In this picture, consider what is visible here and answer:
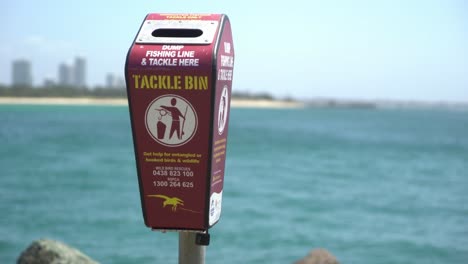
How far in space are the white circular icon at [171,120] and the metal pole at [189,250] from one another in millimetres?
457

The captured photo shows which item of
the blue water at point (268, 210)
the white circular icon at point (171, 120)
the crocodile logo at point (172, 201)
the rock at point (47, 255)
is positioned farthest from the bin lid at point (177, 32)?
the blue water at point (268, 210)

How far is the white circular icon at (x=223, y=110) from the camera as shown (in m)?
3.37

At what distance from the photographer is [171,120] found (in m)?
3.30

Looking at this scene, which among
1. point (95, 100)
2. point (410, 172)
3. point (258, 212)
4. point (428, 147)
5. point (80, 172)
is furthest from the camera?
point (95, 100)

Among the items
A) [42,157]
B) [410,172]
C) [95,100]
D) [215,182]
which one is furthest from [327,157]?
[95,100]

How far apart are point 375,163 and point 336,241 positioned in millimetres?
22343

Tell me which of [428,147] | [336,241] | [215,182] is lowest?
[428,147]

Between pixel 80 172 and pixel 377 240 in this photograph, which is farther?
pixel 80 172

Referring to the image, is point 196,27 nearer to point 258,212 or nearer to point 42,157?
point 258,212

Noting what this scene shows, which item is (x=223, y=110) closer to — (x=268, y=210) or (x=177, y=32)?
(x=177, y=32)

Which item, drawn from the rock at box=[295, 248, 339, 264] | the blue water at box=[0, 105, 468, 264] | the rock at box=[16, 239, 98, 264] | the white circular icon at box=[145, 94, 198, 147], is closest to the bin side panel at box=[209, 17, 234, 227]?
the white circular icon at box=[145, 94, 198, 147]

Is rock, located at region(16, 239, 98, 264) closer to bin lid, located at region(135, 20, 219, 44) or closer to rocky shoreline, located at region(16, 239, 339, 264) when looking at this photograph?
rocky shoreline, located at region(16, 239, 339, 264)

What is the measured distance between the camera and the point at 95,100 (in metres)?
172

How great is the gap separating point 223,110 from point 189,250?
0.66 meters
